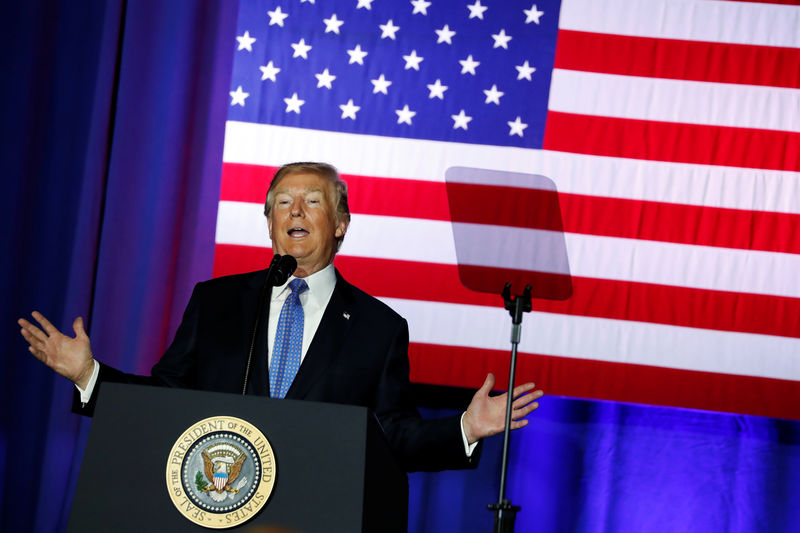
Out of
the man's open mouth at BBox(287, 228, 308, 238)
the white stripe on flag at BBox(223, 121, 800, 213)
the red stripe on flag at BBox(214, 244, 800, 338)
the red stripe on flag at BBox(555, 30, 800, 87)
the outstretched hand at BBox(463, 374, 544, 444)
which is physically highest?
the red stripe on flag at BBox(555, 30, 800, 87)

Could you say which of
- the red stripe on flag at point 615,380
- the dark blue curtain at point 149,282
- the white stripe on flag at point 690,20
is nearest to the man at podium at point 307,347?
the red stripe on flag at point 615,380

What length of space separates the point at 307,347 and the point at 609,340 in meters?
1.47

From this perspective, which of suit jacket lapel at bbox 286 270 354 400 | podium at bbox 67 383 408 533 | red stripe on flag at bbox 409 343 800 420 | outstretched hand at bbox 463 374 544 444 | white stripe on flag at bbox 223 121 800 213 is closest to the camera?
podium at bbox 67 383 408 533

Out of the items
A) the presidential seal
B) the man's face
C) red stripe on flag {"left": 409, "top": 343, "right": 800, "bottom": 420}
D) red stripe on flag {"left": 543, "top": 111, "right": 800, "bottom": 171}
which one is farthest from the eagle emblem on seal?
red stripe on flag {"left": 543, "top": 111, "right": 800, "bottom": 171}

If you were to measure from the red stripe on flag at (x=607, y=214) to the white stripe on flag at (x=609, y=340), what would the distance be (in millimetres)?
353

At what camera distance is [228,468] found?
146 centimetres

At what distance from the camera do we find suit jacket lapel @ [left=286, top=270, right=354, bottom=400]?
2.26m

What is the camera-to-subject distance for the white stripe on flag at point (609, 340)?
3.36 m

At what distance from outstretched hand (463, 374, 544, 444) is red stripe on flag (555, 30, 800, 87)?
76.1 inches

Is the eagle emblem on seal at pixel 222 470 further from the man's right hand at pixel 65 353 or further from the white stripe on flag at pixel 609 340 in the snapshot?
the white stripe on flag at pixel 609 340

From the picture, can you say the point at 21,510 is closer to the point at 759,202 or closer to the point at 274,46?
the point at 274,46

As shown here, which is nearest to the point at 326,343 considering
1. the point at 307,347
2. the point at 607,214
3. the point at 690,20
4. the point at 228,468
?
the point at 307,347

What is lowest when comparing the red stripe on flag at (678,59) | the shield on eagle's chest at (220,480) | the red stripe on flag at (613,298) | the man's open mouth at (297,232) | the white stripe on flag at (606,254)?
the shield on eagle's chest at (220,480)

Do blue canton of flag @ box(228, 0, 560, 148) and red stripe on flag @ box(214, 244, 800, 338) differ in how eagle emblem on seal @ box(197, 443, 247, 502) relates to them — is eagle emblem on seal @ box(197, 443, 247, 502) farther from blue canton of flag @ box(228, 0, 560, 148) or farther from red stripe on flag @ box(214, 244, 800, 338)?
blue canton of flag @ box(228, 0, 560, 148)
